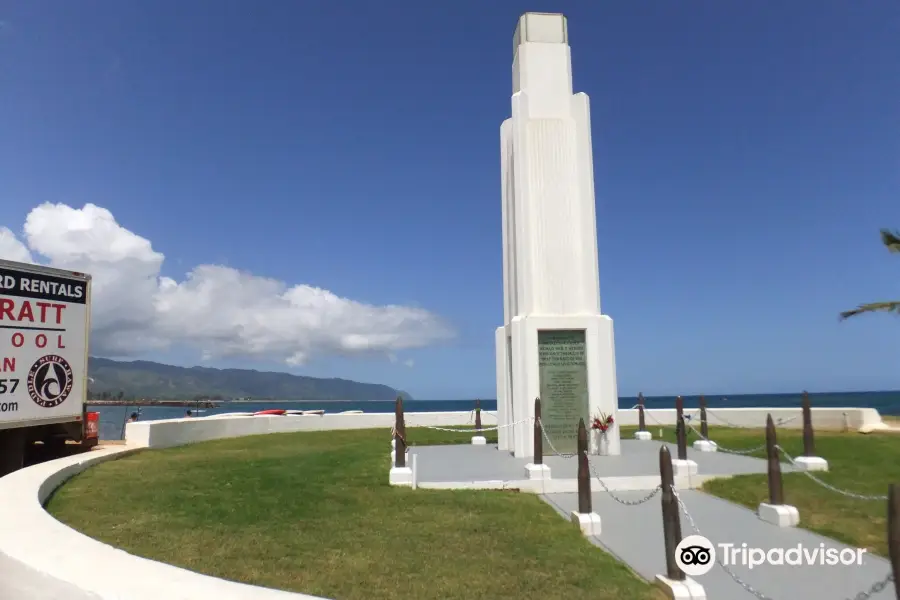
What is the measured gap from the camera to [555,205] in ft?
51.2

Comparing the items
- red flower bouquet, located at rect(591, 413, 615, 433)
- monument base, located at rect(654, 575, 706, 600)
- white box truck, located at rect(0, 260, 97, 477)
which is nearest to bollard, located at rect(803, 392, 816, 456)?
red flower bouquet, located at rect(591, 413, 615, 433)

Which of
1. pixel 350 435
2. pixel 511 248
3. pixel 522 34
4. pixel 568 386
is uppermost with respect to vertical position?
pixel 522 34

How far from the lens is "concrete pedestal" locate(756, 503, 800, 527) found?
332 inches

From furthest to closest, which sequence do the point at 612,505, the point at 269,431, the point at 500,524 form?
the point at 269,431 → the point at 612,505 → the point at 500,524

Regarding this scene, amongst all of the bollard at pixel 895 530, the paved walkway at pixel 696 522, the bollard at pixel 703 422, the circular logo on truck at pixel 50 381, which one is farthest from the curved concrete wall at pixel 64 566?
the bollard at pixel 703 422

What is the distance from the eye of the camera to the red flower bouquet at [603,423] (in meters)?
14.6

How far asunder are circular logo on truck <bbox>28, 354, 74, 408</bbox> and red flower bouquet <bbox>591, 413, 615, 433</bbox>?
37.9 feet

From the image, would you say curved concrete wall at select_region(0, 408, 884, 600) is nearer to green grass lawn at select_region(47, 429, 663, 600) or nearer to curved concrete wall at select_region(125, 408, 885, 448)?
green grass lawn at select_region(47, 429, 663, 600)

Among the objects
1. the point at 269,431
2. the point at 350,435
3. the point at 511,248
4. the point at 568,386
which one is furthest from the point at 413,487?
the point at 269,431

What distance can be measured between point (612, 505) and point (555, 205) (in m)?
7.95

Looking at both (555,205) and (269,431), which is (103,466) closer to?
(269,431)

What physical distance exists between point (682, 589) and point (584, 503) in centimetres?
264

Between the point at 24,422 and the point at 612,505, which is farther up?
the point at 24,422

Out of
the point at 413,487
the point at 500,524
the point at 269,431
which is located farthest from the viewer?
the point at 269,431
